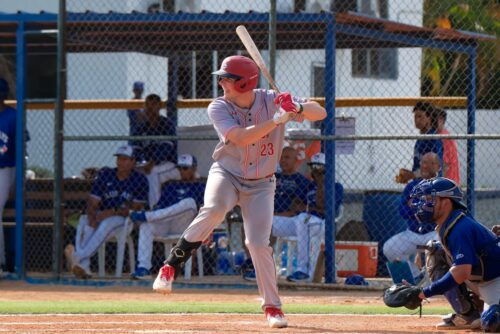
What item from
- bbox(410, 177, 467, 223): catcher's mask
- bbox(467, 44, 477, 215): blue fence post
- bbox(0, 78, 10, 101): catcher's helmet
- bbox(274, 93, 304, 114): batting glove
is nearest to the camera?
bbox(274, 93, 304, 114): batting glove

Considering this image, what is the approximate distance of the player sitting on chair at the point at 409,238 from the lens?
37.0 ft

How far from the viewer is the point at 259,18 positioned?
1259 centimetres

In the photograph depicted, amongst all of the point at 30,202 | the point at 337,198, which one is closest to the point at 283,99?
the point at 337,198

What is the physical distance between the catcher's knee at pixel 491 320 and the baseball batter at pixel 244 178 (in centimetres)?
129

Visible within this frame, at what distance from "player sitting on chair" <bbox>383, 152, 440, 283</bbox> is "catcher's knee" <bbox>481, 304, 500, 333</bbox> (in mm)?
3916

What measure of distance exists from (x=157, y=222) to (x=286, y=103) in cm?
585

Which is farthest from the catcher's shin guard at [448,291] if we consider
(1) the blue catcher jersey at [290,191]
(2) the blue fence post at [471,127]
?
(1) the blue catcher jersey at [290,191]

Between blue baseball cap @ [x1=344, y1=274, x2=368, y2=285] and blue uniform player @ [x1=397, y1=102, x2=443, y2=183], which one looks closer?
blue uniform player @ [x1=397, y1=102, x2=443, y2=183]

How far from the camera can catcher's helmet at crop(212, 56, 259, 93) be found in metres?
7.63

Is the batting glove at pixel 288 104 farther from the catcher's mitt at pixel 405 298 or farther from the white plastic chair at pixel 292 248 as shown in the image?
the white plastic chair at pixel 292 248

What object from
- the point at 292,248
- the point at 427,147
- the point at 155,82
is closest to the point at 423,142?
the point at 427,147

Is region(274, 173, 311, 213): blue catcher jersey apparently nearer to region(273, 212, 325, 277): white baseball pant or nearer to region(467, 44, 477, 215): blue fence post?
region(273, 212, 325, 277): white baseball pant

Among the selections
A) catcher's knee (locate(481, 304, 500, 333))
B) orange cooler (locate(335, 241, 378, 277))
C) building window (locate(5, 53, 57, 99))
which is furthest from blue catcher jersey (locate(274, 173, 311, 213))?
building window (locate(5, 53, 57, 99))

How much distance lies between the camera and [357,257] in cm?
1297
